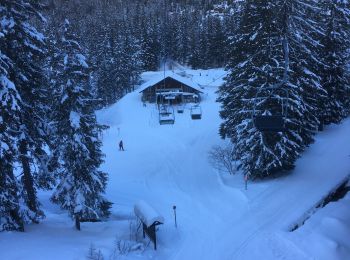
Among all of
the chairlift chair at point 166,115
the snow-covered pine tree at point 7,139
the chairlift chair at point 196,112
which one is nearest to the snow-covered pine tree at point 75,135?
the snow-covered pine tree at point 7,139

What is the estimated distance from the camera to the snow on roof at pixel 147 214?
17.4 m

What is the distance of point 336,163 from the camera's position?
91.1 ft

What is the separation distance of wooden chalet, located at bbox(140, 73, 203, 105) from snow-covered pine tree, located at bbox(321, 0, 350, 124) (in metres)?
30.2

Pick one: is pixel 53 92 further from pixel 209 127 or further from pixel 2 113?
pixel 209 127

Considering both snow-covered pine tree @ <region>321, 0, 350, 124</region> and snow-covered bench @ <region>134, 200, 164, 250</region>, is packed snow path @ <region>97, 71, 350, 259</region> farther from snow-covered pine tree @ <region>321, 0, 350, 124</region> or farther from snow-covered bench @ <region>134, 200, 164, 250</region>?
snow-covered pine tree @ <region>321, 0, 350, 124</region>

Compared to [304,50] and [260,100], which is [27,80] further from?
[304,50]

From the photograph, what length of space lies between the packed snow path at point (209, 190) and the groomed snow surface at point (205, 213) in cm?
5

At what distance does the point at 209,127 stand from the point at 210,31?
51152mm

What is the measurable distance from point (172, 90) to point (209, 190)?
129 ft

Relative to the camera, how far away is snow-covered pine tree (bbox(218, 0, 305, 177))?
24047mm

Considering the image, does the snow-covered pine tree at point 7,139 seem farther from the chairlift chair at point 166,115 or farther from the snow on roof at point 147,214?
the chairlift chair at point 166,115

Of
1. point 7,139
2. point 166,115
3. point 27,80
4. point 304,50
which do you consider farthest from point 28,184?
point 166,115

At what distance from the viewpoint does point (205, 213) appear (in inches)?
899

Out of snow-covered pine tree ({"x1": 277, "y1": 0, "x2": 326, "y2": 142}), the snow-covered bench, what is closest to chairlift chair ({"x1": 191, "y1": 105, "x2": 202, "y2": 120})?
snow-covered pine tree ({"x1": 277, "y1": 0, "x2": 326, "y2": 142})
